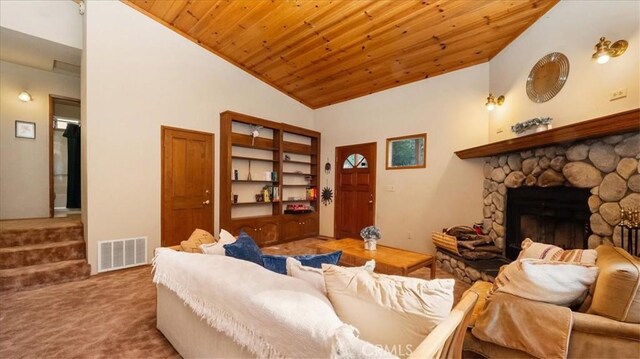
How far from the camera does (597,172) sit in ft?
7.35

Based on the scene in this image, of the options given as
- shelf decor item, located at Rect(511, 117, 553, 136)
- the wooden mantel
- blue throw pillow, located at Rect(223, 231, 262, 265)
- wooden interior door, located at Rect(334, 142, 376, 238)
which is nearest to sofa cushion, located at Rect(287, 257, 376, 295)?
blue throw pillow, located at Rect(223, 231, 262, 265)

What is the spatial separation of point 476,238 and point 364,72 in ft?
10.1

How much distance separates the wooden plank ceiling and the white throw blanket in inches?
124

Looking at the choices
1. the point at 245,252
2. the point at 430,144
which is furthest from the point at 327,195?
the point at 245,252

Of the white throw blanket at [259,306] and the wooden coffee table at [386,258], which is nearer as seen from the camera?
the white throw blanket at [259,306]

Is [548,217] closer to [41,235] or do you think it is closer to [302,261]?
[302,261]

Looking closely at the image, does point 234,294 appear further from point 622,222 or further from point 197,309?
point 622,222

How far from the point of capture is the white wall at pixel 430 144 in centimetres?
389

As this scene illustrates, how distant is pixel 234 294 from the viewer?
1.22m

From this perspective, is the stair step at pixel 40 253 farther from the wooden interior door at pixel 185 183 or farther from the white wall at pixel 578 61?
the white wall at pixel 578 61

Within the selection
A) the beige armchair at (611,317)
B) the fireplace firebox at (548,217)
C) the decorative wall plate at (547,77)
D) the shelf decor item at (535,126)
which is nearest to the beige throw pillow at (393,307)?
the beige armchair at (611,317)

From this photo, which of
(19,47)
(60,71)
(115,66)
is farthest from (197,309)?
(60,71)

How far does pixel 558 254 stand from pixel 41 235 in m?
5.48

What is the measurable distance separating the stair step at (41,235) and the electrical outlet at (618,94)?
606 cm
